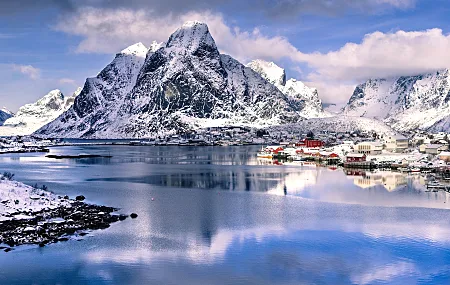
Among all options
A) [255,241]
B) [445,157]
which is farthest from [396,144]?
[255,241]

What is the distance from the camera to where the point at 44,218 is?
3997 centimetres

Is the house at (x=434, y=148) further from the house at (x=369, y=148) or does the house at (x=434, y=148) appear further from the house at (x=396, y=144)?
the house at (x=396, y=144)

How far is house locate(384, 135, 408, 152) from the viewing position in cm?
11579

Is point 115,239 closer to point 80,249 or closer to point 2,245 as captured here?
point 80,249

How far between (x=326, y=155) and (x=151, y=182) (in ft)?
170

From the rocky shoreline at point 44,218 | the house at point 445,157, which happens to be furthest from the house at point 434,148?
the rocky shoreline at point 44,218

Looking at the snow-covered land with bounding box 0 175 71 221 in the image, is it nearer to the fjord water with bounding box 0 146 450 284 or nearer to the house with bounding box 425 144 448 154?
the fjord water with bounding box 0 146 450 284

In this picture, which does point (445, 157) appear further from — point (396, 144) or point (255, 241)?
point (255, 241)

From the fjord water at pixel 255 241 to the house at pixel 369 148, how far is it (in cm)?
4535

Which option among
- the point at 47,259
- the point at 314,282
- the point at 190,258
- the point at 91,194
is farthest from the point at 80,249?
the point at 91,194

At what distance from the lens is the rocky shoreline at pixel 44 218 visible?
3494cm

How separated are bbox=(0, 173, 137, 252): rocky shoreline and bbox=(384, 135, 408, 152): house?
3240 inches

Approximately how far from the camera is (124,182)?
69.6 metres

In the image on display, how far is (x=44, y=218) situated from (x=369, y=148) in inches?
3125
